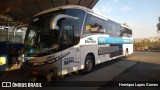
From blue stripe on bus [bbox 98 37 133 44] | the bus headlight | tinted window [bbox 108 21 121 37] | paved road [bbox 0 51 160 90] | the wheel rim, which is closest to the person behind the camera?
paved road [bbox 0 51 160 90]

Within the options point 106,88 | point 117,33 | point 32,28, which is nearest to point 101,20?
point 117,33

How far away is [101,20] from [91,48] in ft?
7.41

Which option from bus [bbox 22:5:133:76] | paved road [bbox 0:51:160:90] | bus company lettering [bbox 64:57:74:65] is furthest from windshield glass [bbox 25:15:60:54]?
paved road [bbox 0:51:160:90]

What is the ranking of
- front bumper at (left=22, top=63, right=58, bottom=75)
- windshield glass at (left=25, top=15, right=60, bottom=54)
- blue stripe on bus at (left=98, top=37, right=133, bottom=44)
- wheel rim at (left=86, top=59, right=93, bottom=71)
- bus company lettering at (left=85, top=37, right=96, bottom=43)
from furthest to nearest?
blue stripe on bus at (left=98, top=37, right=133, bottom=44)
wheel rim at (left=86, top=59, right=93, bottom=71)
bus company lettering at (left=85, top=37, right=96, bottom=43)
windshield glass at (left=25, top=15, right=60, bottom=54)
front bumper at (left=22, top=63, right=58, bottom=75)

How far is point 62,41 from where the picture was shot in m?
6.18

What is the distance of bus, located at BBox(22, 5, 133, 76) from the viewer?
5.98 metres

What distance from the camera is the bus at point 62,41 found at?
19.6ft

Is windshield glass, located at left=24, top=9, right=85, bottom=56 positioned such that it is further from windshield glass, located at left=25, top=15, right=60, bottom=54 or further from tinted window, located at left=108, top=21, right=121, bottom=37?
tinted window, located at left=108, top=21, right=121, bottom=37

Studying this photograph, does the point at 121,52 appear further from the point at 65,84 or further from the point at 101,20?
the point at 65,84

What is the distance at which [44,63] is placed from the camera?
5984 mm

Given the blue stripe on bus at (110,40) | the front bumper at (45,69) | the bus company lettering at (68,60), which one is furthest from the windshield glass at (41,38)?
the blue stripe on bus at (110,40)

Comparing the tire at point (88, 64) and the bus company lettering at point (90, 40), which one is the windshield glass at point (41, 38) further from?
the tire at point (88, 64)

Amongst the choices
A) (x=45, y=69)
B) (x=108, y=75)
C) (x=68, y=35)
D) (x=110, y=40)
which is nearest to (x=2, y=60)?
(x=45, y=69)

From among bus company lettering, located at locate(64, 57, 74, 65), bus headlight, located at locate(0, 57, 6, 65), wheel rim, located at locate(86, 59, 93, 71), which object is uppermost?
bus company lettering, located at locate(64, 57, 74, 65)
